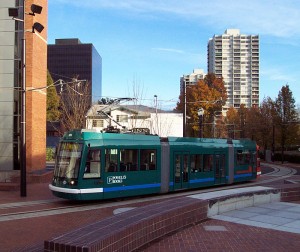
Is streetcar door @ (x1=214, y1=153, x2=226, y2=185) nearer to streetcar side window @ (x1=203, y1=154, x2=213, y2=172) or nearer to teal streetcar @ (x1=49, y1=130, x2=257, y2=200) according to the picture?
teal streetcar @ (x1=49, y1=130, x2=257, y2=200)

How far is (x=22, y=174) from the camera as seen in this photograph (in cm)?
1833

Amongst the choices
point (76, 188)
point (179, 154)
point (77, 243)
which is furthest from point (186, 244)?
point (179, 154)

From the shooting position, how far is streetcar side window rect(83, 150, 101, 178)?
50.4 ft

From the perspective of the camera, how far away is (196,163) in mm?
20984

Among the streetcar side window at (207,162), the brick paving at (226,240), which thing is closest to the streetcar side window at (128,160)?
the streetcar side window at (207,162)

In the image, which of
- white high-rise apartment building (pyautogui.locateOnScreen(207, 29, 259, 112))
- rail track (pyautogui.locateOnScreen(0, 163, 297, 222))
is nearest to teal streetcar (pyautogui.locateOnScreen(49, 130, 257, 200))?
rail track (pyautogui.locateOnScreen(0, 163, 297, 222))

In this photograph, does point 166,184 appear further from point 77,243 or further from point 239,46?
point 239,46

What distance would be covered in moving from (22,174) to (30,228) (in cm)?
775

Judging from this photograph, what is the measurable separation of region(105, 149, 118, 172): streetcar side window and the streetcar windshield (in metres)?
1.16

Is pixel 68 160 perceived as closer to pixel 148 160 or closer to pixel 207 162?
pixel 148 160

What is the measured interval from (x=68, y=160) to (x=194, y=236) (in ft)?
25.8

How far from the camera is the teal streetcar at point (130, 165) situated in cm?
1538

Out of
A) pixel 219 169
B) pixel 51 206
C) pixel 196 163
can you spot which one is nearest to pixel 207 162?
pixel 196 163

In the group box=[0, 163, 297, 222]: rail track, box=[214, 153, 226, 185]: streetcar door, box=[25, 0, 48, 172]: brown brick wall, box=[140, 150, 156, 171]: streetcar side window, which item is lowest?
box=[0, 163, 297, 222]: rail track
